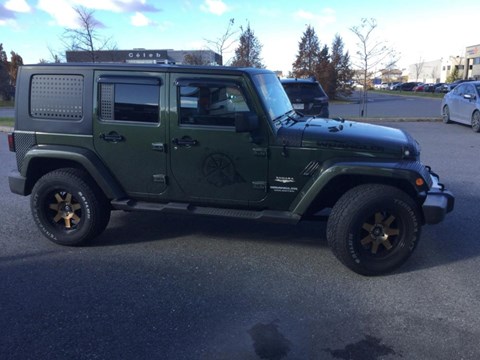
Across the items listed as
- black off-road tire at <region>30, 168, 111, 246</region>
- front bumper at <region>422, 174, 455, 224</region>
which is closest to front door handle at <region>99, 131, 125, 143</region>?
black off-road tire at <region>30, 168, 111, 246</region>

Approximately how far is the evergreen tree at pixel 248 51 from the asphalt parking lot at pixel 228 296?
19782 mm

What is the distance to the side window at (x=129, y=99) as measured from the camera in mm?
4695

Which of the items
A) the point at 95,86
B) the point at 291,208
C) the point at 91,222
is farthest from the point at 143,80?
the point at 291,208

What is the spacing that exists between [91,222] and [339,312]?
2716 mm

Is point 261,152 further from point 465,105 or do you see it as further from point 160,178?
point 465,105

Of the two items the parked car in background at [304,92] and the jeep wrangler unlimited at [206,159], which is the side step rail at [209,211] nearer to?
the jeep wrangler unlimited at [206,159]

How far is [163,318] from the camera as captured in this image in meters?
3.54

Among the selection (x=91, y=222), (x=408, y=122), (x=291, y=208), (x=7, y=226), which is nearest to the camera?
(x=291, y=208)

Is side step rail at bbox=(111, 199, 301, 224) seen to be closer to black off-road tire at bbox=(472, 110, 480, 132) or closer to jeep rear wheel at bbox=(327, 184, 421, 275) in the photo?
jeep rear wheel at bbox=(327, 184, 421, 275)

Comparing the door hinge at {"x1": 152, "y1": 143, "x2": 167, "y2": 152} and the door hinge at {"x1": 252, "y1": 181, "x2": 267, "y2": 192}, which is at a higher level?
the door hinge at {"x1": 152, "y1": 143, "x2": 167, "y2": 152}

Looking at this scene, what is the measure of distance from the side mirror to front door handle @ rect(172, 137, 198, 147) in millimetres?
524

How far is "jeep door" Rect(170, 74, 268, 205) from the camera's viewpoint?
4.52 meters

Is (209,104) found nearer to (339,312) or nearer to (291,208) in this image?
(291,208)

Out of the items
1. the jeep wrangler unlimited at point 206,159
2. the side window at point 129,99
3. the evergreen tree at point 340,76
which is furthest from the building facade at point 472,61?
the side window at point 129,99
